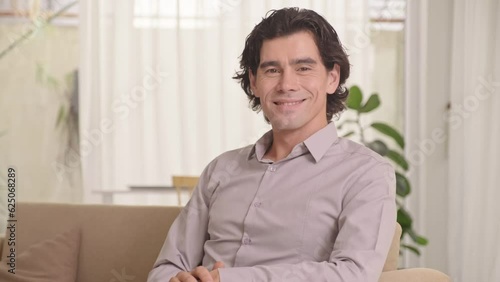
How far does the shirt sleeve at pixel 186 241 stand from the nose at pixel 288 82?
14.8 inches

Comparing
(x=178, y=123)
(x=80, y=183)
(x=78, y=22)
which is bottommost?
(x=80, y=183)

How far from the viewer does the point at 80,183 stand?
447 cm

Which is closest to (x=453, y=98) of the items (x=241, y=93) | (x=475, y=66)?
(x=475, y=66)

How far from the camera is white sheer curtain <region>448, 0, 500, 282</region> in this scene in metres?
4.00

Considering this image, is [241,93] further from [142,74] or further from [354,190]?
[354,190]

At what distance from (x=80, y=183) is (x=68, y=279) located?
223 cm

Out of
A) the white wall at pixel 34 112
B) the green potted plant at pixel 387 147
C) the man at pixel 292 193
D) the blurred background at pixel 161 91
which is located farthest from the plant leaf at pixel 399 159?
the man at pixel 292 193

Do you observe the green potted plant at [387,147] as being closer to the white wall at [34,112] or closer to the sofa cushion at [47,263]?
the white wall at [34,112]

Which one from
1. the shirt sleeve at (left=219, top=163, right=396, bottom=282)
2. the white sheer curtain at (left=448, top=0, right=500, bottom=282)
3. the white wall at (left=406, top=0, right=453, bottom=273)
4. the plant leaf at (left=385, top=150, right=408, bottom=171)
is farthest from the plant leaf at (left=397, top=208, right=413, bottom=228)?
the shirt sleeve at (left=219, top=163, right=396, bottom=282)

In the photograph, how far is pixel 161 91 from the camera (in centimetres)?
438

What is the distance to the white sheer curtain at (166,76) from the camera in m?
4.38

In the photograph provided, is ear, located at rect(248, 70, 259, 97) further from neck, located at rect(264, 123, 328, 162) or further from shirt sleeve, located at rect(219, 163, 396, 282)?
shirt sleeve, located at rect(219, 163, 396, 282)

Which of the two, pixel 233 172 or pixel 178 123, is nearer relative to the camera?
pixel 233 172

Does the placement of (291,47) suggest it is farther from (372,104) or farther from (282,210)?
(372,104)
